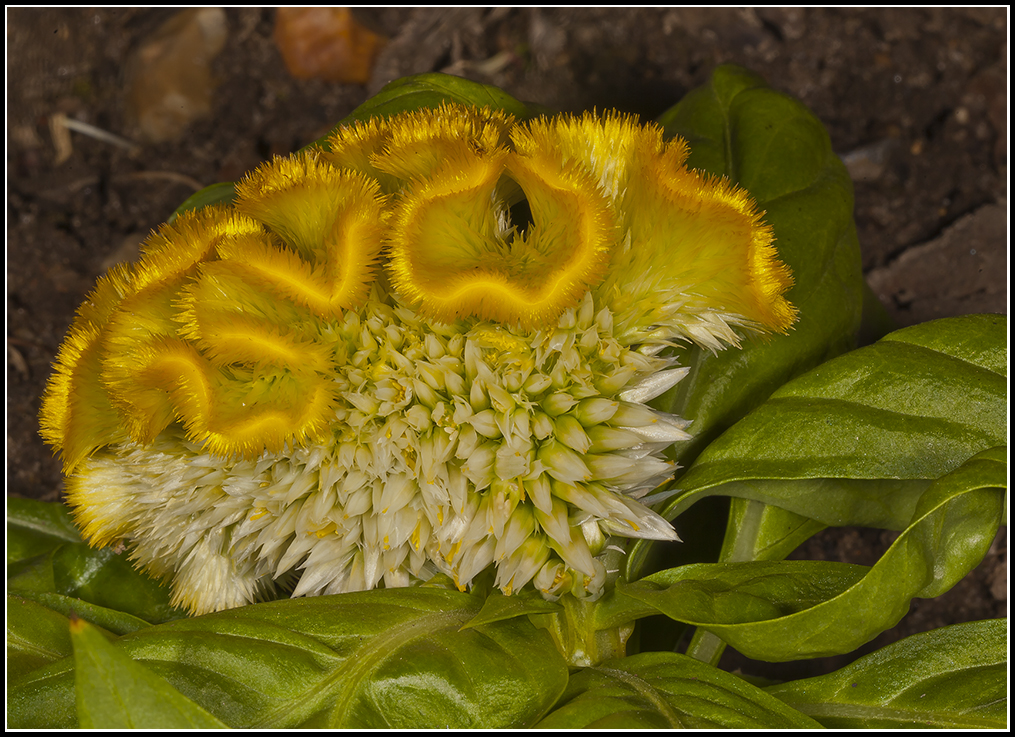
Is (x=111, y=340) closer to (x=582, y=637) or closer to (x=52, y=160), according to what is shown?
(x=582, y=637)

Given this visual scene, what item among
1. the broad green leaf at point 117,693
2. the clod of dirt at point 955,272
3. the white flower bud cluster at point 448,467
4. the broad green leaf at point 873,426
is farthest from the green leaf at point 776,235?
the broad green leaf at point 117,693

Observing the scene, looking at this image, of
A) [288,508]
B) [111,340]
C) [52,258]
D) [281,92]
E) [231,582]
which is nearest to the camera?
[111,340]

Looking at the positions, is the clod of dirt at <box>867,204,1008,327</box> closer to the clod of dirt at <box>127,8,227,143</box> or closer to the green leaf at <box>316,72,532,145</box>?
the green leaf at <box>316,72,532,145</box>

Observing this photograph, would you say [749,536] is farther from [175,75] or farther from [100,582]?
[175,75]

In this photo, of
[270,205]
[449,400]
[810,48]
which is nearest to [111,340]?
[270,205]

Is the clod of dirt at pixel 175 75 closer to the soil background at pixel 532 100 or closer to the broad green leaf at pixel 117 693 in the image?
the soil background at pixel 532 100

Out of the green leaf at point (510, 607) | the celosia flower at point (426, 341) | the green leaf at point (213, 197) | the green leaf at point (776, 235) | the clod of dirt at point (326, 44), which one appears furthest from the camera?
the clod of dirt at point (326, 44)
